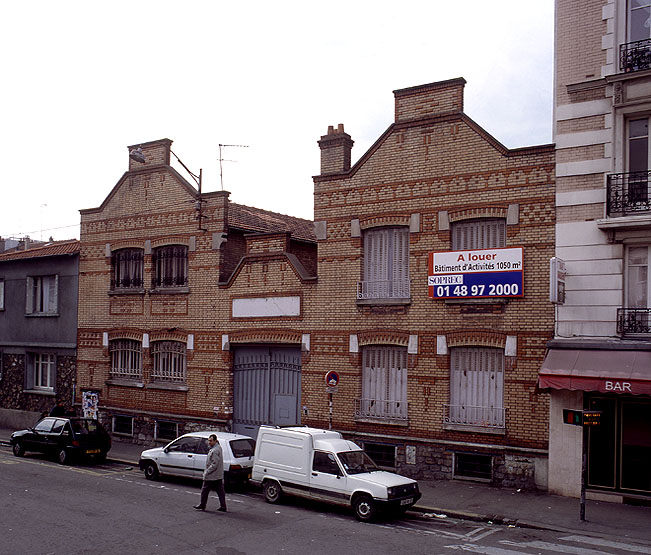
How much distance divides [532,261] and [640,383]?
390cm

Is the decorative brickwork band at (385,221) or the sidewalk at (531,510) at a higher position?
the decorative brickwork band at (385,221)

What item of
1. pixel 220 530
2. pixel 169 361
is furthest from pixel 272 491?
pixel 169 361

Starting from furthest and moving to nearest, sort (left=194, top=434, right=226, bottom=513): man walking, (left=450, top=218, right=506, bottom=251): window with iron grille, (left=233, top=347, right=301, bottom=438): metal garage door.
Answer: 1. (left=233, top=347, right=301, bottom=438): metal garage door
2. (left=450, top=218, right=506, bottom=251): window with iron grille
3. (left=194, top=434, right=226, bottom=513): man walking

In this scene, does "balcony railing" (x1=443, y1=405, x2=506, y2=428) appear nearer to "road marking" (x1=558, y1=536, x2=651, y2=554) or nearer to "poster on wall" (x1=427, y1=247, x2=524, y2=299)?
"poster on wall" (x1=427, y1=247, x2=524, y2=299)

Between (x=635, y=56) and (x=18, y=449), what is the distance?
68.3ft

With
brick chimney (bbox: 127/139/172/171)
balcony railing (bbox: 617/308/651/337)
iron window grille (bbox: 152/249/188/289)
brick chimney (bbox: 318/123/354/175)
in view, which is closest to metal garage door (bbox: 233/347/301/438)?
iron window grille (bbox: 152/249/188/289)

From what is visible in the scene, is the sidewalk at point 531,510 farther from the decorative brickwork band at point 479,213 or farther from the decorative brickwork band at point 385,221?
the decorative brickwork band at point 385,221

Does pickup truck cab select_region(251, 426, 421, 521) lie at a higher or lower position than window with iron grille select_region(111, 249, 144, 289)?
lower

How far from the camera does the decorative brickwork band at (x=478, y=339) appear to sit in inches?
677

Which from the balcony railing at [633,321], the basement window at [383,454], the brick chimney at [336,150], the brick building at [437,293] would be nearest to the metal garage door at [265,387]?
the brick building at [437,293]

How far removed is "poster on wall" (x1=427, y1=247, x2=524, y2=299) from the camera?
1700cm

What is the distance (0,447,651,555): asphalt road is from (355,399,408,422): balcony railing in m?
4.12

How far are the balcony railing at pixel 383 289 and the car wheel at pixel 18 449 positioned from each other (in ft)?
38.6

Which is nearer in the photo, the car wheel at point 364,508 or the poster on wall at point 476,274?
the car wheel at point 364,508
